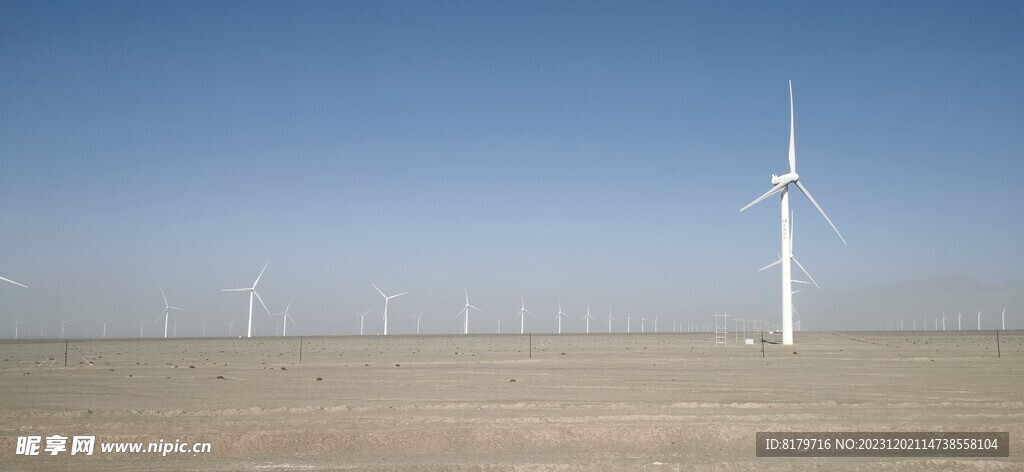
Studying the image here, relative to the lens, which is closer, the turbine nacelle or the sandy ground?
the sandy ground

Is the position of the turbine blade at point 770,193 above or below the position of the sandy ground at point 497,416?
above

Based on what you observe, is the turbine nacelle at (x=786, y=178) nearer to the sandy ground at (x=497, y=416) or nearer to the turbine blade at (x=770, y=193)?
the turbine blade at (x=770, y=193)

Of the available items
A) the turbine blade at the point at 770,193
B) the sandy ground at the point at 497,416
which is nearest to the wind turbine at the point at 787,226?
the turbine blade at the point at 770,193

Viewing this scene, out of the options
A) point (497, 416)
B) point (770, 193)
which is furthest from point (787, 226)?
point (497, 416)

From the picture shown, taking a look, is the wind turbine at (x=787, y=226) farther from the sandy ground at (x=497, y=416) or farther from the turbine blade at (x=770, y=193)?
the sandy ground at (x=497, y=416)

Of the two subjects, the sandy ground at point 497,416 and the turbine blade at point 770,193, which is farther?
the turbine blade at point 770,193

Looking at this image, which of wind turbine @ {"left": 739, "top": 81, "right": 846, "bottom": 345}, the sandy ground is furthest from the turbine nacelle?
the sandy ground

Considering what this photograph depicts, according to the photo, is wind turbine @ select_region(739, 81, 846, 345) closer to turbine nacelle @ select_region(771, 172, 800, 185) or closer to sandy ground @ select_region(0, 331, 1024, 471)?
turbine nacelle @ select_region(771, 172, 800, 185)

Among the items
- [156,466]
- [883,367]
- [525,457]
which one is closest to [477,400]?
[525,457]

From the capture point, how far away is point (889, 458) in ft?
49.1

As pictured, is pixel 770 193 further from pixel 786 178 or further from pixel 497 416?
pixel 497 416

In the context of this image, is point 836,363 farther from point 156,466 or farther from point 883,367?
point 156,466

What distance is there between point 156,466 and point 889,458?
14322 millimetres

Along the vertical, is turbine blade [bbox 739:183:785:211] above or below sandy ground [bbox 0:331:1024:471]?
above
